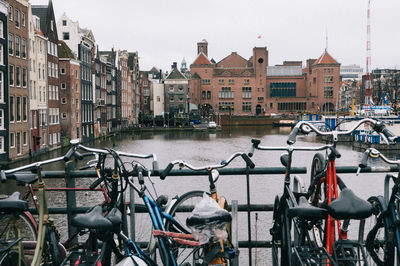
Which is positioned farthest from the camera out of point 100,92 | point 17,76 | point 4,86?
point 100,92

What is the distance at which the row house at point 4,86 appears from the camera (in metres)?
30.3

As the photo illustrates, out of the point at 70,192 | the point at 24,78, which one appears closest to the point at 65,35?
the point at 24,78

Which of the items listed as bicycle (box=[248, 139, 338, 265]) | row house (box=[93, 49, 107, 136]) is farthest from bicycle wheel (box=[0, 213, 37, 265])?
row house (box=[93, 49, 107, 136])

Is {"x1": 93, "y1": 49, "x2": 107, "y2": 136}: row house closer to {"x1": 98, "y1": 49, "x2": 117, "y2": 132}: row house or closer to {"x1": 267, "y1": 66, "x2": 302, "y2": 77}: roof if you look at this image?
{"x1": 98, "y1": 49, "x2": 117, "y2": 132}: row house

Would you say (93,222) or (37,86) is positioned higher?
(37,86)

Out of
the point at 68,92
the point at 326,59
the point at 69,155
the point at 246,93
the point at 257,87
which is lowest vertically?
the point at 69,155

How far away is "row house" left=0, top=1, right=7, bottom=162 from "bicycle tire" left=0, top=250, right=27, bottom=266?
2858cm

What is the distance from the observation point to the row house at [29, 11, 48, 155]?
37.0 m

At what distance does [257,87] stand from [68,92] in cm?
6332

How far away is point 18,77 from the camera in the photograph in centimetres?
3375

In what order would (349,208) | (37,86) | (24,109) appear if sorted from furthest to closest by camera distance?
1. (37,86)
2. (24,109)
3. (349,208)

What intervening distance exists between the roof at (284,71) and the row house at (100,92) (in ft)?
176

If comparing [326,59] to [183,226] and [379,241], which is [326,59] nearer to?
[379,241]

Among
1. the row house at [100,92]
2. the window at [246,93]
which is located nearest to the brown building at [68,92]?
the row house at [100,92]
